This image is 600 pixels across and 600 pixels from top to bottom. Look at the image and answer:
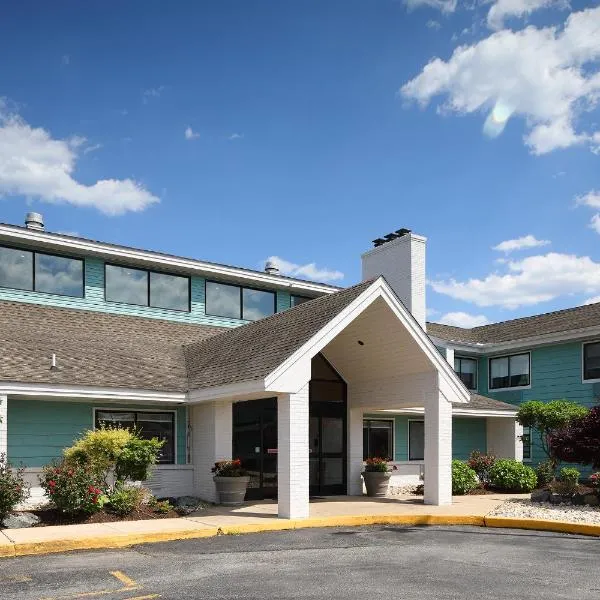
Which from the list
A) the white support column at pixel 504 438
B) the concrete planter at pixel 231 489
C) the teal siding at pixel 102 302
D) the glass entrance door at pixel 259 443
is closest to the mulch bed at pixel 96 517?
the concrete planter at pixel 231 489

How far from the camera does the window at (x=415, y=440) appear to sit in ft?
84.2

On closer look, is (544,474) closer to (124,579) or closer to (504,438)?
(504,438)

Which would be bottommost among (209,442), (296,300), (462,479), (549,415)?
(462,479)

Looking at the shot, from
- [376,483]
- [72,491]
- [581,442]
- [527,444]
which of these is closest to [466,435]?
[527,444]

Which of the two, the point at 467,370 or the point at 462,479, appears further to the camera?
the point at 467,370

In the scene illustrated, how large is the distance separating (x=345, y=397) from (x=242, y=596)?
1265cm

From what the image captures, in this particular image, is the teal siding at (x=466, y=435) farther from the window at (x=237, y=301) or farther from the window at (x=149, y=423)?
the window at (x=149, y=423)

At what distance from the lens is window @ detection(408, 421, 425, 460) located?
25664 mm

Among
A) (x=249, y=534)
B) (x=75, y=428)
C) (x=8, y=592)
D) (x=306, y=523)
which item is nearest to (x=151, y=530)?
(x=249, y=534)

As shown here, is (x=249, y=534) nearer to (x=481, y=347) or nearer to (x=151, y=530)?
(x=151, y=530)

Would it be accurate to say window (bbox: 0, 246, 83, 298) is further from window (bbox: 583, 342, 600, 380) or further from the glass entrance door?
window (bbox: 583, 342, 600, 380)

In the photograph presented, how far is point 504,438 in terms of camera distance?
27.3m

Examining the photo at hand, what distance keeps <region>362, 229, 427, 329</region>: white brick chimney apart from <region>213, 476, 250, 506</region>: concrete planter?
10.3 m

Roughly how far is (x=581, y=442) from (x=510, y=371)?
11655mm
